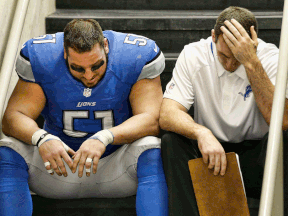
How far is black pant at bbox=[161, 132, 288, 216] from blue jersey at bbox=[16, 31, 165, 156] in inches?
11.4

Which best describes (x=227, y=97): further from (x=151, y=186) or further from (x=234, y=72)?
(x=151, y=186)

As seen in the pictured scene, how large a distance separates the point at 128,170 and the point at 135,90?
321mm

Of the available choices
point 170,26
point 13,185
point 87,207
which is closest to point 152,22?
point 170,26

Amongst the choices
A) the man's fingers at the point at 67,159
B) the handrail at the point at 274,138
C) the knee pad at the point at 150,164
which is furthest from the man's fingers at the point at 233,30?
the man's fingers at the point at 67,159

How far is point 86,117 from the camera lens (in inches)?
67.4

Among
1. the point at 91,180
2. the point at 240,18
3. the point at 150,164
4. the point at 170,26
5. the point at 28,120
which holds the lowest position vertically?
the point at 91,180

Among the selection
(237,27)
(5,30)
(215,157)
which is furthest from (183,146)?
(5,30)

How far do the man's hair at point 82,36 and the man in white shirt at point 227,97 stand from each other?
1.21 feet

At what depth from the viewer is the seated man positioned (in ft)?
4.95

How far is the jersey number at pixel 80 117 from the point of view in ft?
5.62

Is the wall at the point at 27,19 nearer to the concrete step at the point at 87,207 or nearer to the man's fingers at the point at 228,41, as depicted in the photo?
the concrete step at the point at 87,207

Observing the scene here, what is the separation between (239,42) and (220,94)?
9.5 inches

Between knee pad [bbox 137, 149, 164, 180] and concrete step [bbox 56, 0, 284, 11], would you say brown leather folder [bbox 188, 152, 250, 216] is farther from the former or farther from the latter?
concrete step [bbox 56, 0, 284, 11]

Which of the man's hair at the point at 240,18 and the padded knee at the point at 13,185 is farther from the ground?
the man's hair at the point at 240,18
